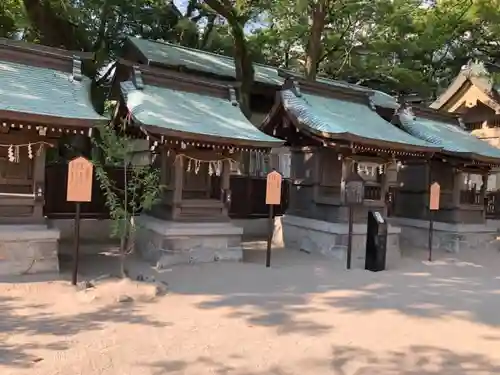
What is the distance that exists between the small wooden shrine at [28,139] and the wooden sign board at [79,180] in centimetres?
88

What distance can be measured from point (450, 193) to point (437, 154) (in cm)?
165

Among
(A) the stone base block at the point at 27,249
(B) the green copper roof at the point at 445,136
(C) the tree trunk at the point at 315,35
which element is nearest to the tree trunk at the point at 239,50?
(C) the tree trunk at the point at 315,35

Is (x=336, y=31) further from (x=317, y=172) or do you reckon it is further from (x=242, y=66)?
(x=317, y=172)

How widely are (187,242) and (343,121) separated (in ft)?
18.1

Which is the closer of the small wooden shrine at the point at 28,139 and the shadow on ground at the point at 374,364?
the shadow on ground at the point at 374,364

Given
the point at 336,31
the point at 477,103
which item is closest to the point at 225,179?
the point at 477,103

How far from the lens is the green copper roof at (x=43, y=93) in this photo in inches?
341

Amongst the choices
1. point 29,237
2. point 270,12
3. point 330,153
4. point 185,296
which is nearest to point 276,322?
point 185,296

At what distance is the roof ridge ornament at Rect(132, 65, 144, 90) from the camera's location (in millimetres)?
11461

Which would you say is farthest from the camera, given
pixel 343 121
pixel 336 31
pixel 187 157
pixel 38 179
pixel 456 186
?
pixel 336 31

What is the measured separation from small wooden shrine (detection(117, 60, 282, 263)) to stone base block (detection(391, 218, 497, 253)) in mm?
6959

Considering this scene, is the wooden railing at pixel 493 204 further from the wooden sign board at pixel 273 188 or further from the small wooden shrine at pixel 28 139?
the small wooden shrine at pixel 28 139

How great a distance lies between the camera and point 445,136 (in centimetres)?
1543

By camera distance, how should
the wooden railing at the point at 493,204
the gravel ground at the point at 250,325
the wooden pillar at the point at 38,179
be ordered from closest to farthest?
the gravel ground at the point at 250,325, the wooden pillar at the point at 38,179, the wooden railing at the point at 493,204
